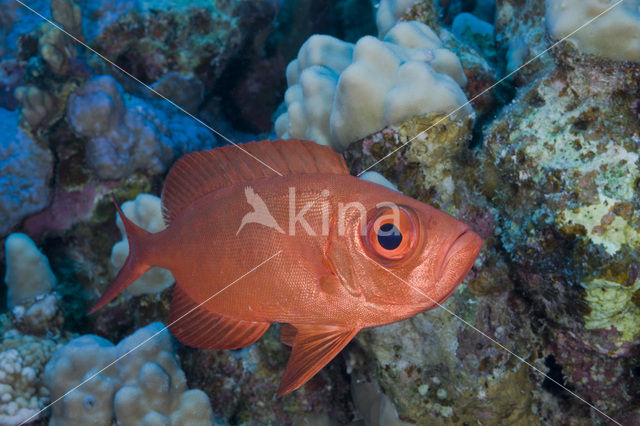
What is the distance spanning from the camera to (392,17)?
402 cm

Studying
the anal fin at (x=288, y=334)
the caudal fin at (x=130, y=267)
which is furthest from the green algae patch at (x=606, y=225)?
the caudal fin at (x=130, y=267)

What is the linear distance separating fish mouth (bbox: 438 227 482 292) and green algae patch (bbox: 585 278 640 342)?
3.05 ft

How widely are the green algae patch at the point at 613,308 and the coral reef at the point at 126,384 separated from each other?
2608mm

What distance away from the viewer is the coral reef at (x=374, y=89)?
2779mm

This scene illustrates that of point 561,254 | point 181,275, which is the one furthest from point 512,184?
point 181,275

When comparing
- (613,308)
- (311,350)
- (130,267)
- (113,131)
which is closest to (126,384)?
(130,267)

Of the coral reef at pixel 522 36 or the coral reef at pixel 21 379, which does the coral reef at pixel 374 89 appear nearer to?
the coral reef at pixel 522 36

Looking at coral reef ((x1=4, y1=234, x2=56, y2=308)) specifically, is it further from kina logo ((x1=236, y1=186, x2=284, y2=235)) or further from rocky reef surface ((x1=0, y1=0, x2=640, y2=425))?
kina logo ((x1=236, y1=186, x2=284, y2=235))

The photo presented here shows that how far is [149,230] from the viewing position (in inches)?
147

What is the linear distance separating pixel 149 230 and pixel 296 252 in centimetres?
233

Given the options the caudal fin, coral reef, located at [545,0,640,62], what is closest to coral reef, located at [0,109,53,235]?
the caudal fin

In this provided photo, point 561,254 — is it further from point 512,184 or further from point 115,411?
point 115,411

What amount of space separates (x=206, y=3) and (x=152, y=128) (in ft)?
8.69

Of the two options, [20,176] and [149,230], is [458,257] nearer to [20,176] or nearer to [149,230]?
[149,230]
